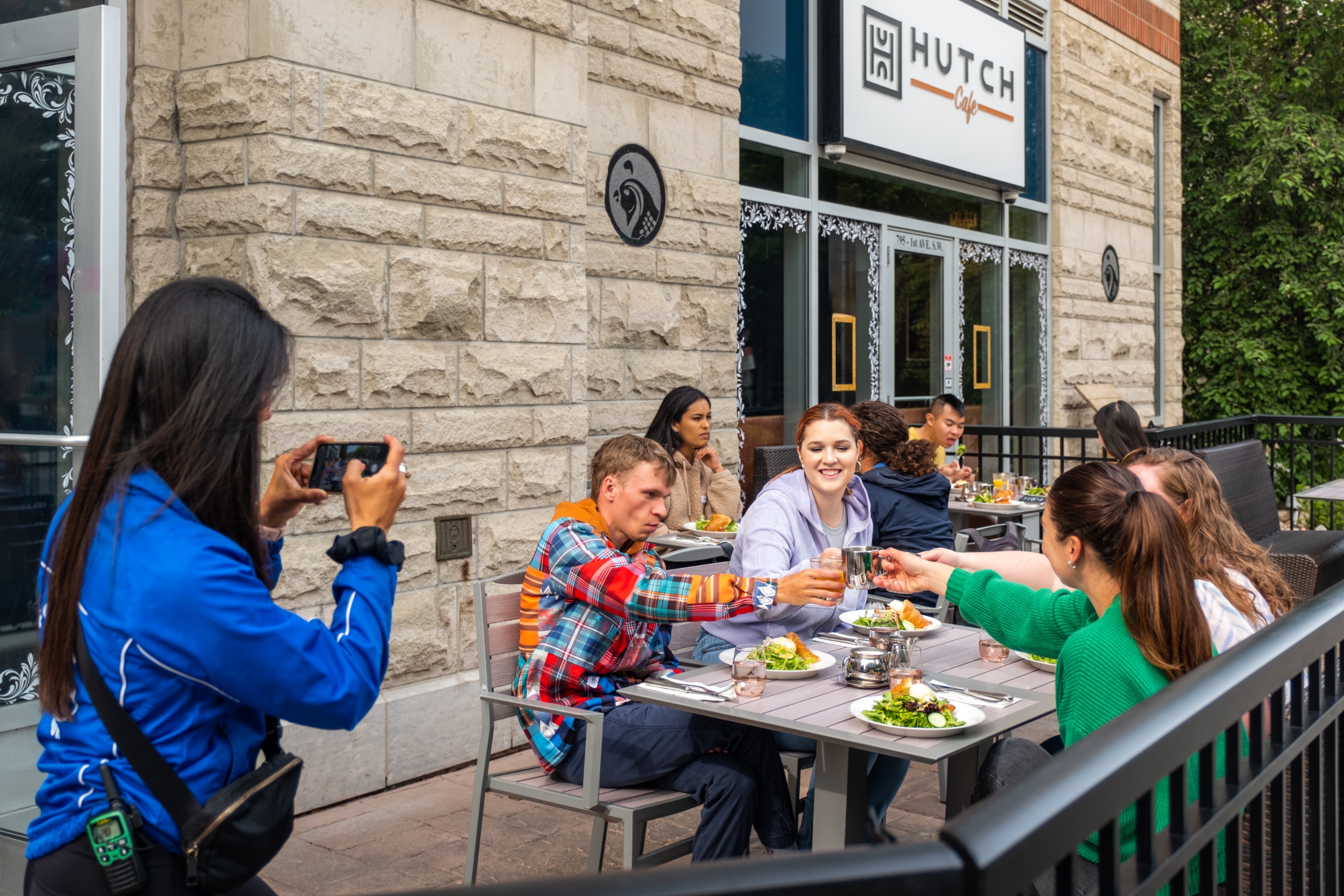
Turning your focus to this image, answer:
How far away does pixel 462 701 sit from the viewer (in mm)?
4969

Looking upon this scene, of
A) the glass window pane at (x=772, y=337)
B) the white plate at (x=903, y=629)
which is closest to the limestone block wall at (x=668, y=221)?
the glass window pane at (x=772, y=337)

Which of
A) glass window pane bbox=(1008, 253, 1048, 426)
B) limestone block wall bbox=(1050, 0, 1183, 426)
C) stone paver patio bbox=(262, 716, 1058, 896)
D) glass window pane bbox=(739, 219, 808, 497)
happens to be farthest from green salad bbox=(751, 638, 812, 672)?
limestone block wall bbox=(1050, 0, 1183, 426)

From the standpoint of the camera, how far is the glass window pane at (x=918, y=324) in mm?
9547

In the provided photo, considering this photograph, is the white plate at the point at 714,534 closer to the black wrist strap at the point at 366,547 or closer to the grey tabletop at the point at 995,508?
the grey tabletop at the point at 995,508

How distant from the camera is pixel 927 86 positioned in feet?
31.2

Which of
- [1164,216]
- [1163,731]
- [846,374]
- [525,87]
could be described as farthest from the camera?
[1164,216]

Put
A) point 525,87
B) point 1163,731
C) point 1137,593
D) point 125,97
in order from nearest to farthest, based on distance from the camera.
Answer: point 1163,731 → point 1137,593 → point 125,97 → point 525,87

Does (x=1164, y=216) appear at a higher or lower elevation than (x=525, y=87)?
higher

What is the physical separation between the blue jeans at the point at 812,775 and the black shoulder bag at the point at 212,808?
185 cm

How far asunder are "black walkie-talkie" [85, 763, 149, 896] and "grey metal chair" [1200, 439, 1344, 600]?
207 inches

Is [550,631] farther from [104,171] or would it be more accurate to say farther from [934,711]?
[104,171]

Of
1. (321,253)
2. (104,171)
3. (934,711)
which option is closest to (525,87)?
(321,253)

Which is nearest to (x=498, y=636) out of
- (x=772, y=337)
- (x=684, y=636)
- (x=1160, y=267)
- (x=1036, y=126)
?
(x=684, y=636)

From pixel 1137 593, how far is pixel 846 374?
21.0 ft
